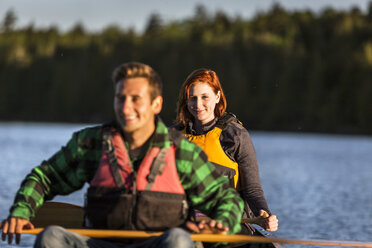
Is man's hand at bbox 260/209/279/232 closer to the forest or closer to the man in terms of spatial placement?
the man

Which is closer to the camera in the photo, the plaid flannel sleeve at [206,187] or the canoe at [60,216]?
the plaid flannel sleeve at [206,187]

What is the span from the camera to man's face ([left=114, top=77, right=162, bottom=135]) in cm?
285

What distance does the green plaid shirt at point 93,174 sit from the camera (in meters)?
2.96

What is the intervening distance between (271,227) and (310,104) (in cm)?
6242

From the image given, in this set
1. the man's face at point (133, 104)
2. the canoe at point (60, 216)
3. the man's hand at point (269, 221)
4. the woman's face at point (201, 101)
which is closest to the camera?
the man's face at point (133, 104)

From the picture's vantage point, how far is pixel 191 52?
274 ft

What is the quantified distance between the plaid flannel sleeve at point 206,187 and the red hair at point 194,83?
4.50 feet

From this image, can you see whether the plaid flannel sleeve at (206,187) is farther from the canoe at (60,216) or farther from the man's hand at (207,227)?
the canoe at (60,216)

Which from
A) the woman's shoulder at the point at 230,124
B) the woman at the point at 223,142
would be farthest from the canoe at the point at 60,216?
the woman's shoulder at the point at 230,124

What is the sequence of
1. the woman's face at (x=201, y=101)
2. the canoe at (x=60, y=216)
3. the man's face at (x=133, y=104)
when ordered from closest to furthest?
the man's face at (x=133, y=104), the canoe at (x=60, y=216), the woman's face at (x=201, y=101)

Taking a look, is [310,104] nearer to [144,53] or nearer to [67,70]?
[144,53]

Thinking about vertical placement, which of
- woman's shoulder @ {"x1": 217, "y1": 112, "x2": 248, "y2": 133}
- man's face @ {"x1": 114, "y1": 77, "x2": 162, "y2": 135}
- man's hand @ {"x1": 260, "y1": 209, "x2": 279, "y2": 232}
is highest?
man's face @ {"x1": 114, "y1": 77, "x2": 162, "y2": 135}

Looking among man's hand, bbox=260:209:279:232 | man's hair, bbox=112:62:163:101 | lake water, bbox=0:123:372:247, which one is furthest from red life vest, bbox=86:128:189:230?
lake water, bbox=0:123:372:247

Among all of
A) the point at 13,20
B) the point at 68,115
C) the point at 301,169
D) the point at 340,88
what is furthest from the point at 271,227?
the point at 13,20
